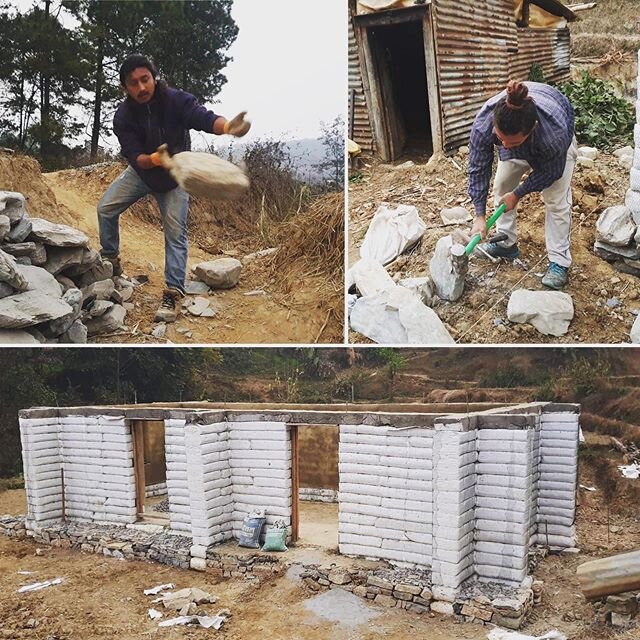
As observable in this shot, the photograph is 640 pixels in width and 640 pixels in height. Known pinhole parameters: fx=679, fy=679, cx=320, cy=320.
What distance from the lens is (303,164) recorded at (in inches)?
231

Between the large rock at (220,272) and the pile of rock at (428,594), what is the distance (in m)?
2.56

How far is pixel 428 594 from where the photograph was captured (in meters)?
5.11

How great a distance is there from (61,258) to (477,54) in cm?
403

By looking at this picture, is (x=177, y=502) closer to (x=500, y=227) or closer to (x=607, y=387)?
(x=500, y=227)

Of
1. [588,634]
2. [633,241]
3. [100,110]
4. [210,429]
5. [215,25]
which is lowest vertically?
[588,634]

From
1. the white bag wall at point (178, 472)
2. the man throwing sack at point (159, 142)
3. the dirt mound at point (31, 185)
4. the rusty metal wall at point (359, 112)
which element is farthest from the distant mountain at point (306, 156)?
the white bag wall at point (178, 472)

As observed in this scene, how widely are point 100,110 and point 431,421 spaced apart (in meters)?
3.87

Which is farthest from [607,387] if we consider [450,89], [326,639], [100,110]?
[100,110]

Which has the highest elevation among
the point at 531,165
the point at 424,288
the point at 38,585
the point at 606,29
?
the point at 606,29

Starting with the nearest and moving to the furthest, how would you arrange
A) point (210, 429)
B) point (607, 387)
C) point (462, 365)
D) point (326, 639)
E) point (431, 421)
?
point (326, 639)
point (431, 421)
point (210, 429)
point (607, 387)
point (462, 365)

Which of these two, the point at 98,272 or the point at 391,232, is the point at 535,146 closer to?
the point at 391,232

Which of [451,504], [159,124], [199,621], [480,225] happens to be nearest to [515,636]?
[451,504]

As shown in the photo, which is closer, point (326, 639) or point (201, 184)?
point (326, 639)

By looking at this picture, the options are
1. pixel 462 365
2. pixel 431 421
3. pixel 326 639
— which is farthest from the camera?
pixel 462 365
